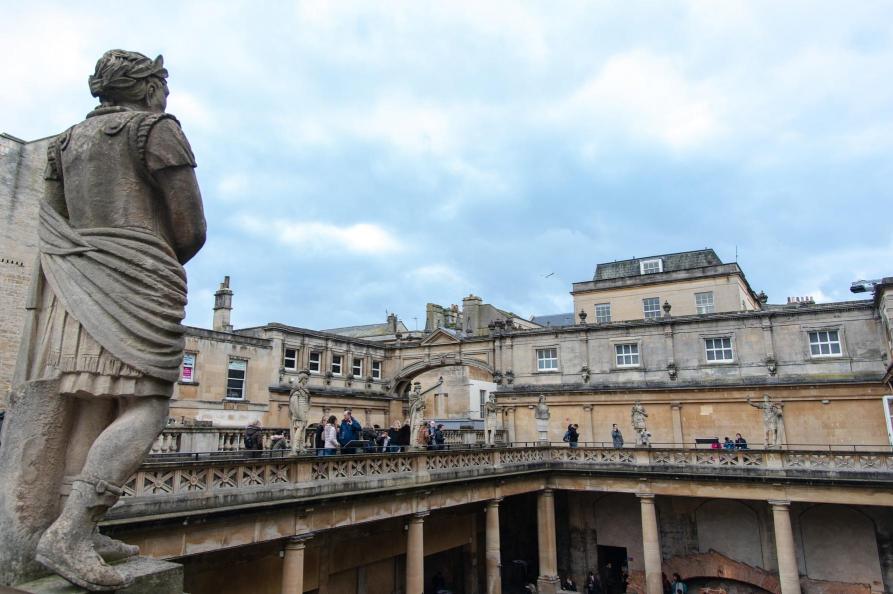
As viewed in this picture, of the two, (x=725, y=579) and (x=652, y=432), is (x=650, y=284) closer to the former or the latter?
(x=652, y=432)

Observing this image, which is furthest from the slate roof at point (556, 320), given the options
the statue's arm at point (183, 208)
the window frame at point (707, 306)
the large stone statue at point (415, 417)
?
the statue's arm at point (183, 208)

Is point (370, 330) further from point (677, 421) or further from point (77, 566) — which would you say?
point (77, 566)

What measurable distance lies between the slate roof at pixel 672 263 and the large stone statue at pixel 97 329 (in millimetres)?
41301

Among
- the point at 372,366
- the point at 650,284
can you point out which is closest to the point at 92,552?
the point at 372,366

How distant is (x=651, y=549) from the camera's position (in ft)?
76.9

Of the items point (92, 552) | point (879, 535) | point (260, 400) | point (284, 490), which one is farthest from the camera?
point (260, 400)

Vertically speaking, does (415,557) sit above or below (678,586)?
above

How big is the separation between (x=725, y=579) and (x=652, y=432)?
7.40 m

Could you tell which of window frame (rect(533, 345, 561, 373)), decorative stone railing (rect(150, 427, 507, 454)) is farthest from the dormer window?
decorative stone railing (rect(150, 427, 507, 454))

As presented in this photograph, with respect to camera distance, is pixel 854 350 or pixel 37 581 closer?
pixel 37 581

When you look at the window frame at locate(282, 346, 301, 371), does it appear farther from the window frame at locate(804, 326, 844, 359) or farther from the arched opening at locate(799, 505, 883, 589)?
the window frame at locate(804, 326, 844, 359)

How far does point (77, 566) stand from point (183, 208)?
1889mm

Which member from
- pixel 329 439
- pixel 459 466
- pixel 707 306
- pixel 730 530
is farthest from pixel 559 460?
pixel 707 306

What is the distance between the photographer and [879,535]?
24297mm
